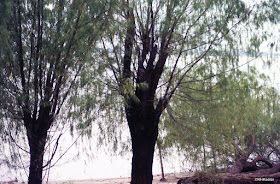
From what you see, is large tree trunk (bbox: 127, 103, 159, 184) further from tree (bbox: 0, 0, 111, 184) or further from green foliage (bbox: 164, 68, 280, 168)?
tree (bbox: 0, 0, 111, 184)

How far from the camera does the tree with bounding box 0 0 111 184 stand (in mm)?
4230

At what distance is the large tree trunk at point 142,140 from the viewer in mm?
4512

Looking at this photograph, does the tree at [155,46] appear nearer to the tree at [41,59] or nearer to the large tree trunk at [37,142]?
the tree at [41,59]

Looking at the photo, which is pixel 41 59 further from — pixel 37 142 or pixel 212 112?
pixel 212 112

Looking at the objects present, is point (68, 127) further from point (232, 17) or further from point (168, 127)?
point (232, 17)

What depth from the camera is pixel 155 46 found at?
4.57 metres

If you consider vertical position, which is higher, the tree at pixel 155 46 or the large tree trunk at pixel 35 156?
the tree at pixel 155 46

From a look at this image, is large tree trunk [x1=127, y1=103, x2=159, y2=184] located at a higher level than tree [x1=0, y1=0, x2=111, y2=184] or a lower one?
lower

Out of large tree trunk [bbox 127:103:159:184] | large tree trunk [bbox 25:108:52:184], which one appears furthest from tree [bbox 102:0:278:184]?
large tree trunk [bbox 25:108:52:184]

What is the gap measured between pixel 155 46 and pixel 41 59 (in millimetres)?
1452

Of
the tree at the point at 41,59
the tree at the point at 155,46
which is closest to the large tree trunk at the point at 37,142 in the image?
the tree at the point at 41,59

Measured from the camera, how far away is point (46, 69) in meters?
4.63

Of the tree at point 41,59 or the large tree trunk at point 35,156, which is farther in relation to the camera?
the large tree trunk at point 35,156

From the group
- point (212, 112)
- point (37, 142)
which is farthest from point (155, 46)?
point (37, 142)
